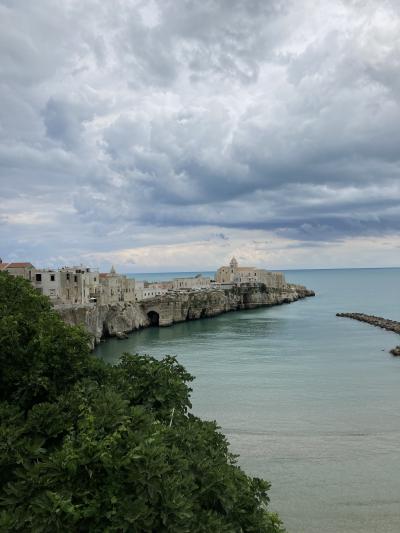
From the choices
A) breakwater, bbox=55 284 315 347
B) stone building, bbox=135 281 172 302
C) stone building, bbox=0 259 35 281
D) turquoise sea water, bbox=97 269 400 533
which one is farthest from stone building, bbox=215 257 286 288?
stone building, bbox=0 259 35 281

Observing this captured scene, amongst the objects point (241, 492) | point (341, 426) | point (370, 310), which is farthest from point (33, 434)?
point (370, 310)

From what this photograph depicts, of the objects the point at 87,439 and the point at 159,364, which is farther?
the point at 159,364

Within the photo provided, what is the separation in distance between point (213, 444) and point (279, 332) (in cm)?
5900

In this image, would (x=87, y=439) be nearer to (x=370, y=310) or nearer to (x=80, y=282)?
(x=80, y=282)

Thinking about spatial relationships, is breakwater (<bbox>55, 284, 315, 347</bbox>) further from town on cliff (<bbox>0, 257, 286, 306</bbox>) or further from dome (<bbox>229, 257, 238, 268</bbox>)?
dome (<bbox>229, 257, 238, 268</bbox>)

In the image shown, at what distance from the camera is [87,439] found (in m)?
9.05

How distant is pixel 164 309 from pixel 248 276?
62.7 meters

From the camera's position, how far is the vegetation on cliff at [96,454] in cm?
826

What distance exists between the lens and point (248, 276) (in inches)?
5605

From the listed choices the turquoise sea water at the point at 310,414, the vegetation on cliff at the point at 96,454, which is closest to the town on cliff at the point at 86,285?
the turquoise sea water at the point at 310,414

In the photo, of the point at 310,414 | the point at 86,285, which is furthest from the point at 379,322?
the point at 310,414

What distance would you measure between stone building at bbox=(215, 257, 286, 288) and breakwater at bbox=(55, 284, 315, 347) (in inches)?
497

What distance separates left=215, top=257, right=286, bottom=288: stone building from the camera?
463 feet

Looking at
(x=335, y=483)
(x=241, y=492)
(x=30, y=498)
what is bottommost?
(x=335, y=483)
